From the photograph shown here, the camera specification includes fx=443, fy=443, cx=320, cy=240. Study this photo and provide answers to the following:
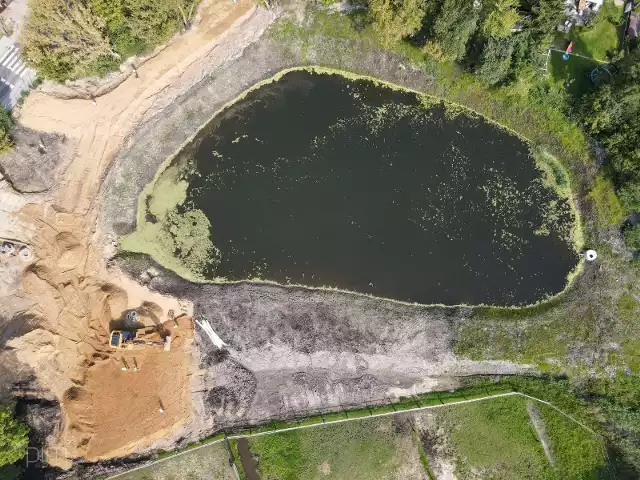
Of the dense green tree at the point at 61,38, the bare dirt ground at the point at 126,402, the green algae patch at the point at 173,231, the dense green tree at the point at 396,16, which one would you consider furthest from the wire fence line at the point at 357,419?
the dense green tree at the point at 61,38

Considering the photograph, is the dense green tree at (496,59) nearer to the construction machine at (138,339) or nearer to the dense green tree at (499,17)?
the dense green tree at (499,17)

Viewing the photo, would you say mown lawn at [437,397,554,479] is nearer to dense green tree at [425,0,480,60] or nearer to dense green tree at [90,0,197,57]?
dense green tree at [425,0,480,60]

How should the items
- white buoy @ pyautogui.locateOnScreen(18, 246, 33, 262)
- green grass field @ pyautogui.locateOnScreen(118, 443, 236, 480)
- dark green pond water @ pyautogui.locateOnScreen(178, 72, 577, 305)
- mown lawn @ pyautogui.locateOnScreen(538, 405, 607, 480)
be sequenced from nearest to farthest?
white buoy @ pyautogui.locateOnScreen(18, 246, 33, 262), green grass field @ pyautogui.locateOnScreen(118, 443, 236, 480), mown lawn @ pyautogui.locateOnScreen(538, 405, 607, 480), dark green pond water @ pyautogui.locateOnScreen(178, 72, 577, 305)

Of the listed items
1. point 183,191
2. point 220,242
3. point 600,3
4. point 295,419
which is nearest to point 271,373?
point 295,419

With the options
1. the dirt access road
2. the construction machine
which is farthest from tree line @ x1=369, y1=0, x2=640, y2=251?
the construction machine

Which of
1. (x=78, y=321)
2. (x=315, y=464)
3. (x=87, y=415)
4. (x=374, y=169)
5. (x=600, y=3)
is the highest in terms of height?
(x=600, y=3)

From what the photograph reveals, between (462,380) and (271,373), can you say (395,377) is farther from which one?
(271,373)

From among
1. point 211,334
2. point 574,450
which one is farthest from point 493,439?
point 211,334
